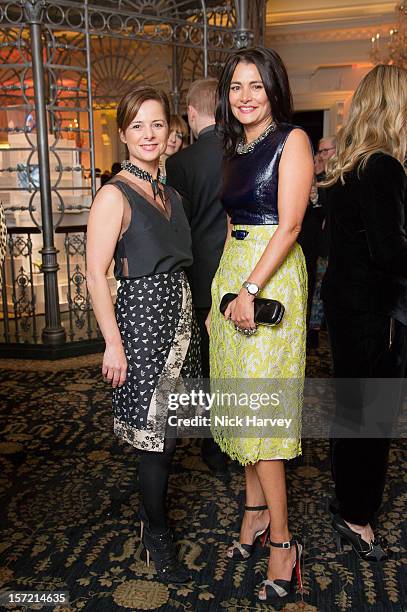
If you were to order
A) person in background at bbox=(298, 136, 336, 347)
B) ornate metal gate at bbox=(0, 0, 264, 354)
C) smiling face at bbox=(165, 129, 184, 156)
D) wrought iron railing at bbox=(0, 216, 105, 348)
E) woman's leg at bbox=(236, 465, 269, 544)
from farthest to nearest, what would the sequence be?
wrought iron railing at bbox=(0, 216, 105, 348), ornate metal gate at bbox=(0, 0, 264, 354), person in background at bbox=(298, 136, 336, 347), smiling face at bbox=(165, 129, 184, 156), woman's leg at bbox=(236, 465, 269, 544)

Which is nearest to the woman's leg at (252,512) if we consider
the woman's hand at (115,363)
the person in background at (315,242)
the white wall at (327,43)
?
the woman's hand at (115,363)

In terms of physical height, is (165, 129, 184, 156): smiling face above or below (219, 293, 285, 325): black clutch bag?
above

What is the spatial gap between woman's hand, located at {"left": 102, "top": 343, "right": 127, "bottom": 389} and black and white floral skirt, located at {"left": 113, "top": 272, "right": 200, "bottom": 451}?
0.03 m

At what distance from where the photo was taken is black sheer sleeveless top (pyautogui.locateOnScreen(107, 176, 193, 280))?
77.4 inches

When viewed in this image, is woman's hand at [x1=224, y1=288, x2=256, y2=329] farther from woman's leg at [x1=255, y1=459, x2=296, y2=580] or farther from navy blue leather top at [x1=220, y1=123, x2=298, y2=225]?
woman's leg at [x1=255, y1=459, x2=296, y2=580]

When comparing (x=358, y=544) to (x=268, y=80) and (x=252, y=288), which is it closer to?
(x=252, y=288)

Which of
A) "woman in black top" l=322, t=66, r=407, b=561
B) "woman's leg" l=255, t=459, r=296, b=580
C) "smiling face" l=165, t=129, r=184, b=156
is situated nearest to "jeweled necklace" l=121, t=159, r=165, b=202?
"woman in black top" l=322, t=66, r=407, b=561

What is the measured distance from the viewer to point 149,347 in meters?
2.02

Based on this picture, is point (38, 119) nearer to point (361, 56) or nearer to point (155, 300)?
point (155, 300)

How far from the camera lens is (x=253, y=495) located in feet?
7.40

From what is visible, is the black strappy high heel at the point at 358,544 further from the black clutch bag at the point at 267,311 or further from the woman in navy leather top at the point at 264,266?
the black clutch bag at the point at 267,311

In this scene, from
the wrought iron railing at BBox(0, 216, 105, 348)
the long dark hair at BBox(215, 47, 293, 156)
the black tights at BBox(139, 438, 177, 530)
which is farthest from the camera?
the wrought iron railing at BBox(0, 216, 105, 348)

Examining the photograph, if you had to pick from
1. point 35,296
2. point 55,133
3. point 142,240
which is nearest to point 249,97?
point 142,240

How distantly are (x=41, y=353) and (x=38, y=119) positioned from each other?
72.7 inches
